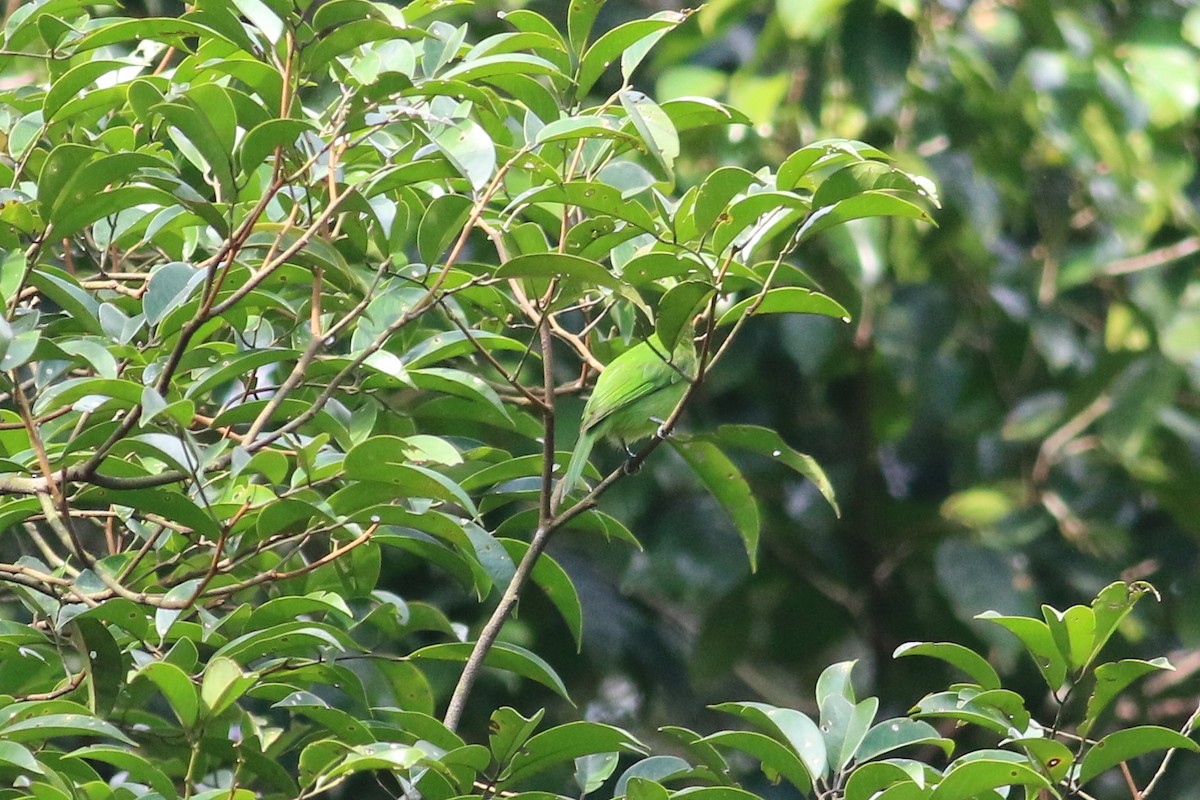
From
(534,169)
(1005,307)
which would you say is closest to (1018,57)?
(1005,307)

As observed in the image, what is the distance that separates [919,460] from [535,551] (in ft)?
13.8

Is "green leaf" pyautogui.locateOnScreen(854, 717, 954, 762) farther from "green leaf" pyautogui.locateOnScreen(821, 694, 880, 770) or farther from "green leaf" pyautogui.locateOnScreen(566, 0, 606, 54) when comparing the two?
"green leaf" pyautogui.locateOnScreen(566, 0, 606, 54)

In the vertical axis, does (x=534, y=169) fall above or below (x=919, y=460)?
above

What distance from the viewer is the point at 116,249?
7.89 ft

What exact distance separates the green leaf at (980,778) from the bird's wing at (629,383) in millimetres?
1491

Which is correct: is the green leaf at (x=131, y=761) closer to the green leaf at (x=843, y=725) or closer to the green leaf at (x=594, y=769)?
the green leaf at (x=594, y=769)

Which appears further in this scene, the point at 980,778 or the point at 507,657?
the point at 507,657

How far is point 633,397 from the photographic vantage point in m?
3.17

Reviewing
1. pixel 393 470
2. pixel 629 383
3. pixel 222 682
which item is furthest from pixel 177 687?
pixel 629 383

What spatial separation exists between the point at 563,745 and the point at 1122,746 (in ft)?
2.20

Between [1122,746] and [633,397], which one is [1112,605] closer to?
[1122,746]

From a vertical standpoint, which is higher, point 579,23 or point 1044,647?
point 579,23

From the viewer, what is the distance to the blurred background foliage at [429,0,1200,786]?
14.1ft

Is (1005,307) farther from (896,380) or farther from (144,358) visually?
(144,358)
